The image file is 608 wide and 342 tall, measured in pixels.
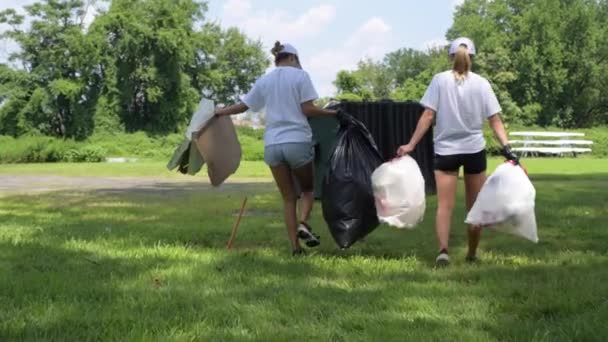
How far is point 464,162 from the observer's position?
552 centimetres

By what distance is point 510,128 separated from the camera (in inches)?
2199

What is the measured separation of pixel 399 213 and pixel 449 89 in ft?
3.31

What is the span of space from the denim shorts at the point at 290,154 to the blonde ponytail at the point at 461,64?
1281 mm

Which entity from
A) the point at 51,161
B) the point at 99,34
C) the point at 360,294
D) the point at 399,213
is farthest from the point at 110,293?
the point at 99,34

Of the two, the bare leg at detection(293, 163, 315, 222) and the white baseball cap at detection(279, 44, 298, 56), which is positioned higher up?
the white baseball cap at detection(279, 44, 298, 56)

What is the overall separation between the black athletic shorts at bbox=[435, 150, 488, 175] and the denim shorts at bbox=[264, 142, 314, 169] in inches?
40.4

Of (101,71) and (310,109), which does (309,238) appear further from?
(101,71)

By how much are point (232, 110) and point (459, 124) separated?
193 centimetres

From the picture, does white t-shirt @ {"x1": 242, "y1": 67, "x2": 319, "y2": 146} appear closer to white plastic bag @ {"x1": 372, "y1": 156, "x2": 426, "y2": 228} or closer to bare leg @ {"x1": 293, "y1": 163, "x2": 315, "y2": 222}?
bare leg @ {"x1": 293, "y1": 163, "x2": 315, "y2": 222}

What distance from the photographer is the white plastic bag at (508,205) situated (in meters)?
5.15

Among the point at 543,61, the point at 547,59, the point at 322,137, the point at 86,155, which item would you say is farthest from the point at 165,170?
the point at 547,59

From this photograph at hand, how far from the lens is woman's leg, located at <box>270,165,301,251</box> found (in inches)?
232

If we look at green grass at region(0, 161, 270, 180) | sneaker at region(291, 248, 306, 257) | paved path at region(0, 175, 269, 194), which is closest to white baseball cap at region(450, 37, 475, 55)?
sneaker at region(291, 248, 306, 257)

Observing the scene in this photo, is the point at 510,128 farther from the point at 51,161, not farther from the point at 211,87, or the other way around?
the point at 51,161
